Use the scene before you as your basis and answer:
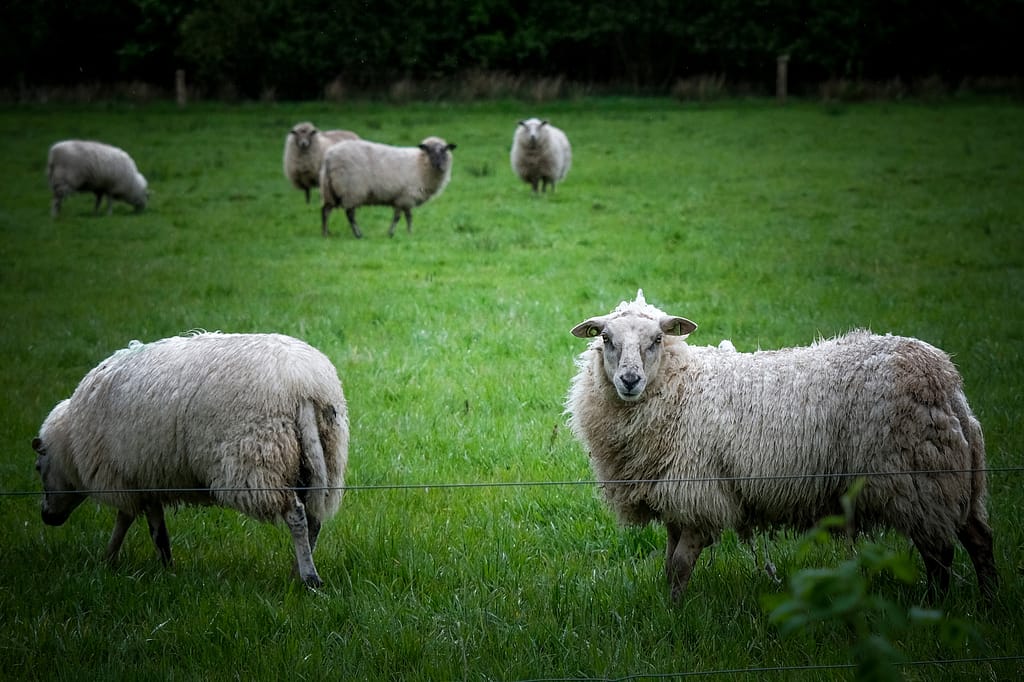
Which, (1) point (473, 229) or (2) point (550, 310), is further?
(1) point (473, 229)

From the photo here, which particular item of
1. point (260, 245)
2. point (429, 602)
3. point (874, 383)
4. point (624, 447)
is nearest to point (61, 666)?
point (429, 602)

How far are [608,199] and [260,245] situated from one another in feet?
22.1

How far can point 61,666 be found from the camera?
3.57 m

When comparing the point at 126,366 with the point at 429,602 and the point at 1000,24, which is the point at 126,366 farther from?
the point at 1000,24

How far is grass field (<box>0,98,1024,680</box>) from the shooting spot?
12.3ft

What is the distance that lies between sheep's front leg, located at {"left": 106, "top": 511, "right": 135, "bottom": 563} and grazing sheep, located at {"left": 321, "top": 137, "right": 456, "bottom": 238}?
10.2m

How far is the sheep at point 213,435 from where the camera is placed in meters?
4.26

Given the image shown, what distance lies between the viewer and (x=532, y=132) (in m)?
18.4

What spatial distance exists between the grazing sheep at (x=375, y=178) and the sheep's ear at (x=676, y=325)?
1034 centimetres

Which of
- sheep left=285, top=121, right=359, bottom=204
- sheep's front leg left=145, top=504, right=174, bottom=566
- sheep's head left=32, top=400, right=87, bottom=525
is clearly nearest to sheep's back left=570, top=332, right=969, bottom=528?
sheep's front leg left=145, top=504, right=174, bottom=566

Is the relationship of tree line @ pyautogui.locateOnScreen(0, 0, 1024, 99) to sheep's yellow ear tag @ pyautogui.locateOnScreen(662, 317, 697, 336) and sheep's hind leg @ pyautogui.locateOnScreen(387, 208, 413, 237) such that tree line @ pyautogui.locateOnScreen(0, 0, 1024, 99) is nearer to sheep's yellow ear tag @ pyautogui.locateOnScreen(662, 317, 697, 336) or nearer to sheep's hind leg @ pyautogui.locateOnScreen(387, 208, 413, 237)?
sheep's hind leg @ pyautogui.locateOnScreen(387, 208, 413, 237)

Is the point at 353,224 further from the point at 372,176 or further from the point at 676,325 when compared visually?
the point at 676,325

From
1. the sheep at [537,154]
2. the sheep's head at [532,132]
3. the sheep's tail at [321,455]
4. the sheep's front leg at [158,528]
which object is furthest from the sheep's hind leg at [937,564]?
the sheep's head at [532,132]

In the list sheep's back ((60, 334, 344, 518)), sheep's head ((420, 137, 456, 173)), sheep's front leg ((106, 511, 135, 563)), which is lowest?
sheep's front leg ((106, 511, 135, 563))
